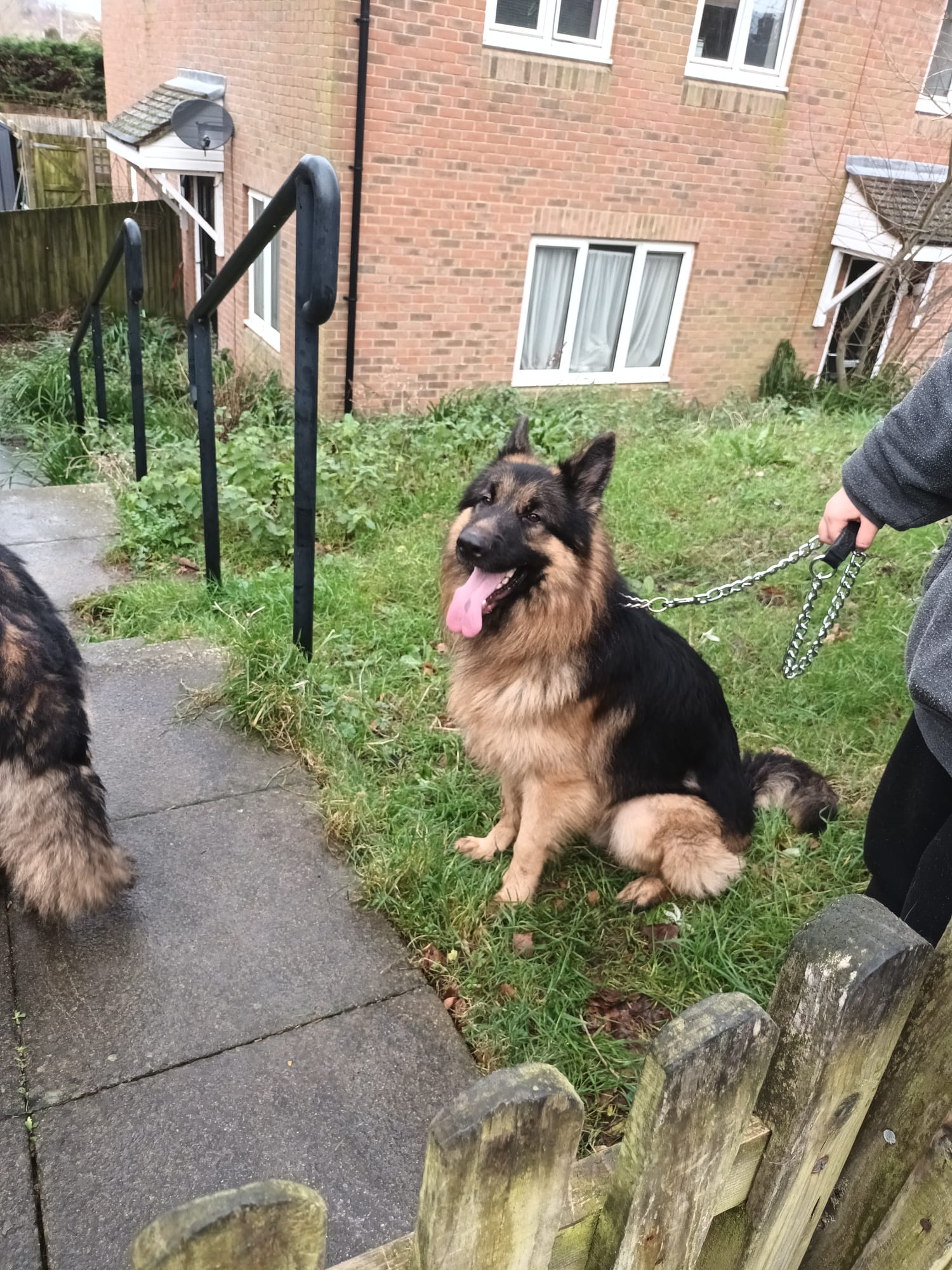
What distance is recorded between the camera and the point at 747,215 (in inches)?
380

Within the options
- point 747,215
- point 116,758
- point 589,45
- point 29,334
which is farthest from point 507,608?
point 29,334

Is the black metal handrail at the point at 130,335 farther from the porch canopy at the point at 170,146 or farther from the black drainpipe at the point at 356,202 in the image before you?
the porch canopy at the point at 170,146

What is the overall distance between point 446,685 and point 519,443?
1331 mm

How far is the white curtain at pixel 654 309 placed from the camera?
9.77m

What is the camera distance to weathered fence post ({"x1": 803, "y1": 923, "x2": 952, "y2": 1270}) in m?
1.03

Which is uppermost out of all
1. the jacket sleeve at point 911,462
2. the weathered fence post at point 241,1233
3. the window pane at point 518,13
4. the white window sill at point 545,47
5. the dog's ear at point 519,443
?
the window pane at point 518,13

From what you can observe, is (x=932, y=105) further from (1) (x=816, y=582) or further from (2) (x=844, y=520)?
(2) (x=844, y=520)

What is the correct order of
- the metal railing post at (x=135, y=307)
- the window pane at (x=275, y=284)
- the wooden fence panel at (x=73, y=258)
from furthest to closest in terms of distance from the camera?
1. the wooden fence panel at (x=73, y=258)
2. the window pane at (x=275, y=284)
3. the metal railing post at (x=135, y=307)

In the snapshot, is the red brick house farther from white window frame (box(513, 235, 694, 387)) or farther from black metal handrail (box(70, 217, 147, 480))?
black metal handrail (box(70, 217, 147, 480))

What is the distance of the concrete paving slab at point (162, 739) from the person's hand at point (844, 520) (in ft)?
6.59

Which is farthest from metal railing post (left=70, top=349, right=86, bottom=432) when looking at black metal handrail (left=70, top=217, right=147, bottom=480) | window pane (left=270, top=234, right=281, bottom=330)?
window pane (left=270, top=234, right=281, bottom=330)

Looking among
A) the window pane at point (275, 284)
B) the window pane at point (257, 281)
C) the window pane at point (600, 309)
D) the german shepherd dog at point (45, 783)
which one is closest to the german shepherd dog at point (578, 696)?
the german shepherd dog at point (45, 783)

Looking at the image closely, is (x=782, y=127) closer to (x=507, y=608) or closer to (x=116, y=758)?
(x=507, y=608)

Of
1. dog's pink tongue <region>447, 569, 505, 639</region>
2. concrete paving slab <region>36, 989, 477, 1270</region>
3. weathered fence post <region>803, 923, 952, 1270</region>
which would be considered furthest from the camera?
dog's pink tongue <region>447, 569, 505, 639</region>
